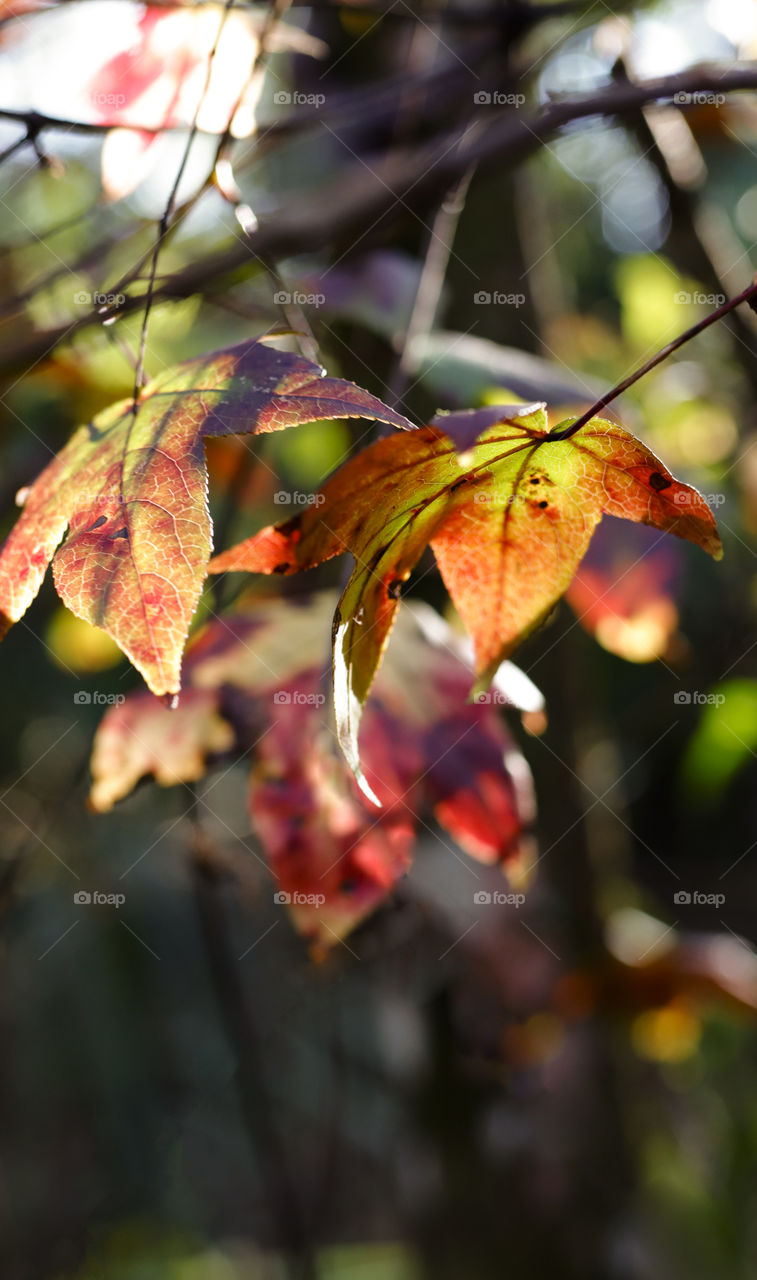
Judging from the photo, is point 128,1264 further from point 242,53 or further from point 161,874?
point 242,53

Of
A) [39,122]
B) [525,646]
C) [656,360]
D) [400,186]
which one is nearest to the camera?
[656,360]

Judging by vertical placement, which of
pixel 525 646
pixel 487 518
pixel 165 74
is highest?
pixel 165 74

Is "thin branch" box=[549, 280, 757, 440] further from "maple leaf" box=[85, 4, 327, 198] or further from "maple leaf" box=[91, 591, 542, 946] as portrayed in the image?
"maple leaf" box=[85, 4, 327, 198]

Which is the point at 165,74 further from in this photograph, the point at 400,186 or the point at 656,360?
the point at 656,360

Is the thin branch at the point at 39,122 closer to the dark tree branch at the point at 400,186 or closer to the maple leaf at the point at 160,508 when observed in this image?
the dark tree branch at the point at 400,186

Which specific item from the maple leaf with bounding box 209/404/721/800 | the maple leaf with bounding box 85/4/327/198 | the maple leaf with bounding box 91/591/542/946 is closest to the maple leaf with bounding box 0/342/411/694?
the maple leaf with bounding box 209/404/721/800

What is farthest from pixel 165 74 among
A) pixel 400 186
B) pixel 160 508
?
pixel 160 508
